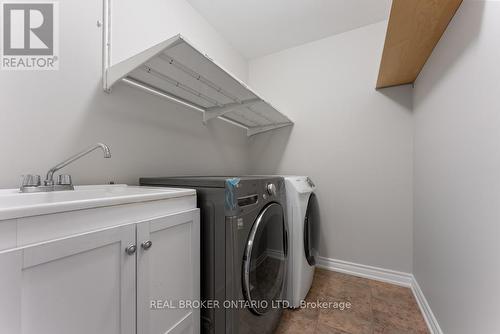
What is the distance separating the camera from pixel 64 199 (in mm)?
817

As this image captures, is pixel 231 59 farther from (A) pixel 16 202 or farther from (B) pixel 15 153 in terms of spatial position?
(A) pixel 16 202

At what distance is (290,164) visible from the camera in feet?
7.52

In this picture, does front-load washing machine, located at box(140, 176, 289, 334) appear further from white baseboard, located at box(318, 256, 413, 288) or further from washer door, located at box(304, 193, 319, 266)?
white baseboard, located at box(318, 256, 413, 288)

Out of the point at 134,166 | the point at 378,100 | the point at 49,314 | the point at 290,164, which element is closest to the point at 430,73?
the point at 378,100

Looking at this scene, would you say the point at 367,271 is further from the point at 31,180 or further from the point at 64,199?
the point at 31,180

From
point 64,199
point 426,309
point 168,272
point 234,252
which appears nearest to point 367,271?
point 426,309

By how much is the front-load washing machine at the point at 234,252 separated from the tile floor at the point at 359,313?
0.36 metres

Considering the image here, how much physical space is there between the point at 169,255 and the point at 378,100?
6.94ft

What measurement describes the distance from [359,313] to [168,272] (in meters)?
1.42

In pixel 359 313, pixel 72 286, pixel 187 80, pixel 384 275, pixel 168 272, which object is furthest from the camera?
pixel 384 275

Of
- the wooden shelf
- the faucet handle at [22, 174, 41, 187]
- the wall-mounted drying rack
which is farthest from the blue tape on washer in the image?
the wooden shelf

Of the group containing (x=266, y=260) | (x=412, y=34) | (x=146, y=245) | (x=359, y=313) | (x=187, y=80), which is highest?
(x=412, y=34)

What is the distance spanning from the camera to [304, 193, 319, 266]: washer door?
62.6 inches

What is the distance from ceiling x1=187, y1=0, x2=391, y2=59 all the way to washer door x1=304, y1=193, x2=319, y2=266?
1648 mm
